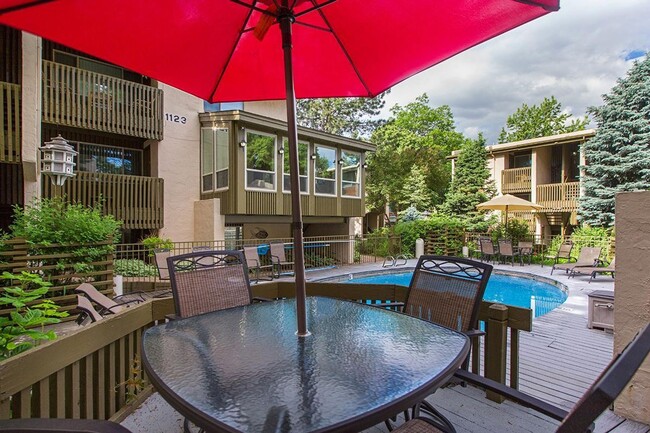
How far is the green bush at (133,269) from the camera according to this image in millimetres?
7598

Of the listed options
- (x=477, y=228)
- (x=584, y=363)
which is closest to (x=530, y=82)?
(x=477, y=228)

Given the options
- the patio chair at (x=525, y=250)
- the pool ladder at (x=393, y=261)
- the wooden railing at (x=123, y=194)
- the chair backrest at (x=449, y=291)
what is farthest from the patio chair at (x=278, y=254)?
the patio chair at (x=525, y=250)

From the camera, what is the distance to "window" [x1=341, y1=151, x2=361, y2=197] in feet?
45.7

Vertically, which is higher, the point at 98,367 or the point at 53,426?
the point at 53,426

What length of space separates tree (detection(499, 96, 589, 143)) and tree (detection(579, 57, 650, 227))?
18.2m

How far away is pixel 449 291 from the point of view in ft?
7.26

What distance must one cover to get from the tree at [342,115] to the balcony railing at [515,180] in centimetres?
924

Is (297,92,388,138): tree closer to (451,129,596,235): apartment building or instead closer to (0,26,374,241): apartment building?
(451,129,596,235): apartment building

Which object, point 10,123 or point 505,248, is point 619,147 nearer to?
point 505,248

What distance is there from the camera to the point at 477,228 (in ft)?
52.3

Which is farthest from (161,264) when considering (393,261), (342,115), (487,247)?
(342,115)

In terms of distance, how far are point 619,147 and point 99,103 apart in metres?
18.1

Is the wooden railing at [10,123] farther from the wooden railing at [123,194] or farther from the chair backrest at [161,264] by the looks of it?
the chair backrest at [161,264]

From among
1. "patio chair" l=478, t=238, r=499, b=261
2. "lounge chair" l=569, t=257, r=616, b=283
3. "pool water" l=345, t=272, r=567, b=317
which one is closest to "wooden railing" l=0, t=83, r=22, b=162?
"pool water" l=345, t=272, r=567, b=317
